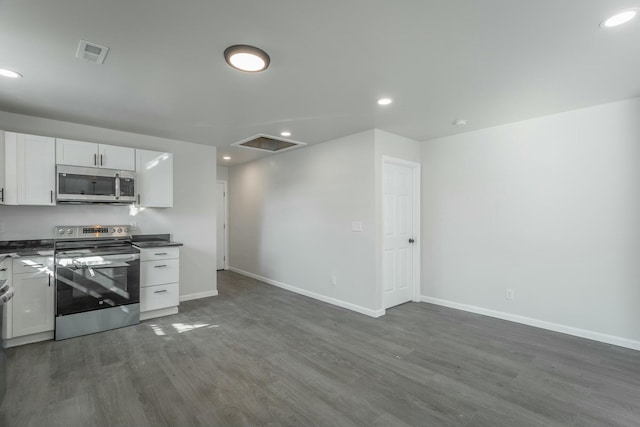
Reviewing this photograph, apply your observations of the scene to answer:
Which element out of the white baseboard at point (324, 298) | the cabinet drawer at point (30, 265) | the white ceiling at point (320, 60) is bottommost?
the white baseboard at point (324, 298)

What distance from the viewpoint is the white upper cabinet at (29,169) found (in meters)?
3.11

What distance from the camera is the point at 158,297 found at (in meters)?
3.84

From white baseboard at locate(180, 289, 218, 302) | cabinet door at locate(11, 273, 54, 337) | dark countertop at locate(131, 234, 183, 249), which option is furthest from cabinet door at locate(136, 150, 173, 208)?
white baseboard at locate(180, 289, 218, 302)

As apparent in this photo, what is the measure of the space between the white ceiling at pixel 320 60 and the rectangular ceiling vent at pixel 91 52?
0.05 metres

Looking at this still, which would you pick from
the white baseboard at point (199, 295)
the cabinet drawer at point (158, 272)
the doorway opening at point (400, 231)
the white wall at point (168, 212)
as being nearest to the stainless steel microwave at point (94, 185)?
the white wall at point (168, 212)

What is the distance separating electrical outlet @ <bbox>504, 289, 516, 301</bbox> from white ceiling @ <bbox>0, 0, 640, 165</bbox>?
2.13 meters

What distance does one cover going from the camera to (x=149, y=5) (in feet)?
5.43

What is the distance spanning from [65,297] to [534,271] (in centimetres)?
529

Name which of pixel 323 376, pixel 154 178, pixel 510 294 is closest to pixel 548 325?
pixel 510 294

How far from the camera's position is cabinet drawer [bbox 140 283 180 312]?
12.3 ft

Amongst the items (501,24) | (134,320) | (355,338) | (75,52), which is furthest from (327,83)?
(134,320)

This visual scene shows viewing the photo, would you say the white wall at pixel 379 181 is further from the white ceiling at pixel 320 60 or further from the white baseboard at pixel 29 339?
the white baseboard at pixel 29 339

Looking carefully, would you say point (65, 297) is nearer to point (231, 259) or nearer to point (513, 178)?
point (231, 259)

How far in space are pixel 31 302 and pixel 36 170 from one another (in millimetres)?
1391
